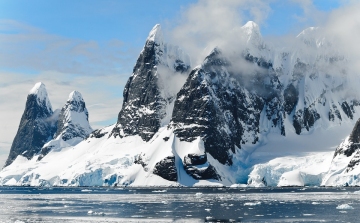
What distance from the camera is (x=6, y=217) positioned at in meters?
117

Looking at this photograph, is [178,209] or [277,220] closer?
[277,220]

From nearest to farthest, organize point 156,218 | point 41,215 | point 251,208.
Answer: point 156,218, point 41,215, point 251,208

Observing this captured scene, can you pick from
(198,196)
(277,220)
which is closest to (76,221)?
(277,220)

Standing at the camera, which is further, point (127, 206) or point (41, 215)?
point (127, 206)

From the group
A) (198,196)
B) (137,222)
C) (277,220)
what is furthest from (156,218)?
(198,196)

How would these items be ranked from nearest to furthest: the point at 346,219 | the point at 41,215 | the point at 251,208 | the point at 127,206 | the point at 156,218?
the point at 346,219
the point at 156,218
the point at 41,215
the point at 251,208
the point at 127,206

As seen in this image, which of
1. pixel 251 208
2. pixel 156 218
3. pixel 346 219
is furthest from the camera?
pixel 251 208

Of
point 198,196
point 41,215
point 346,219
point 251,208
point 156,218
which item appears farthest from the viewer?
point 198,196

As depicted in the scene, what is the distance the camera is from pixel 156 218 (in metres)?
113

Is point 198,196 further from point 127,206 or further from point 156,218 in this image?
point 156,218

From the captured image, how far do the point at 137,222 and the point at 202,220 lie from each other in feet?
37.1

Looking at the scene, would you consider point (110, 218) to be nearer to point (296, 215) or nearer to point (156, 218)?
point (156, 218)

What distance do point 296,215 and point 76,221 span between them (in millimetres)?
40241

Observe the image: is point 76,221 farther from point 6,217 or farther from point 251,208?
point 251,208
